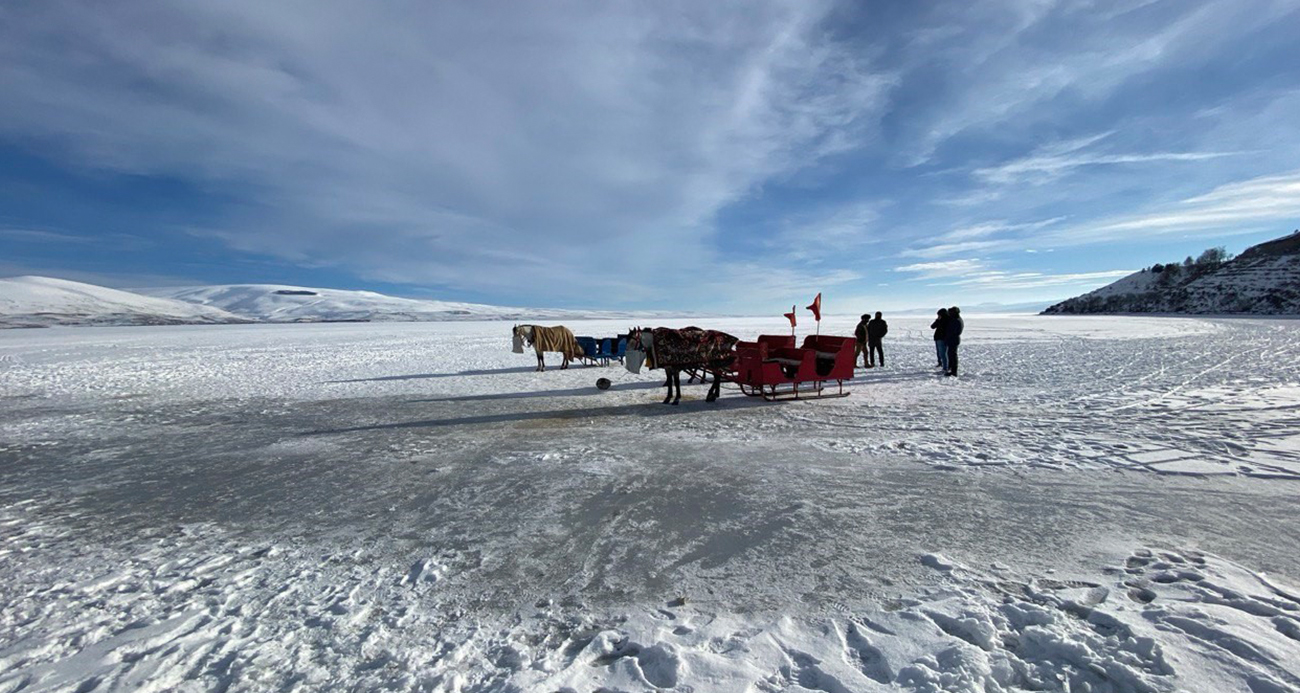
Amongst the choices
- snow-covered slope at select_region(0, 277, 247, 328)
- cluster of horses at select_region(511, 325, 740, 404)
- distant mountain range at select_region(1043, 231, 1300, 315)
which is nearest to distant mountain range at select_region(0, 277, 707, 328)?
snow-covered slope at select_region(0, 277, 247, 328)

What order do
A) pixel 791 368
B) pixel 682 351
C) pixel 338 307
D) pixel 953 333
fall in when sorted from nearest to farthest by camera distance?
1. pixel 682 351
2. pixel 791 368
3. pixel 953 333
4. pixel 338 307

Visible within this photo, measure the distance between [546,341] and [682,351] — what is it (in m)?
6.84

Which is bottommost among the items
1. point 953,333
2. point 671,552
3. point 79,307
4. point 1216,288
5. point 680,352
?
point 671,552

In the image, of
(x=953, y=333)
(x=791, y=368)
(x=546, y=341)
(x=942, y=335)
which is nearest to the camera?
(x=791, y=368)

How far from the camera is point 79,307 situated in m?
123

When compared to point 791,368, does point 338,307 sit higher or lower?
higher

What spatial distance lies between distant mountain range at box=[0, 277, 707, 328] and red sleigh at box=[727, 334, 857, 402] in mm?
115780

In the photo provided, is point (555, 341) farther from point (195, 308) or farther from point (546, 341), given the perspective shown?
point (195, 308)

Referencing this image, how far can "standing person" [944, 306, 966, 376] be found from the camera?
38.1ft

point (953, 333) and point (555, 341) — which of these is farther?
point (555, 341)

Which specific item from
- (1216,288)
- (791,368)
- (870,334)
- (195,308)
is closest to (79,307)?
(195,308)

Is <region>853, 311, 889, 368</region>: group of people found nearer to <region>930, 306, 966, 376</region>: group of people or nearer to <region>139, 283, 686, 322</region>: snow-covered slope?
<region>930, 306, 966, 376</region>: group of people

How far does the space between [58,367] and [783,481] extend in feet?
72.8

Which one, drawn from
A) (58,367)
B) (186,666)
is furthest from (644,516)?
(58,367)
